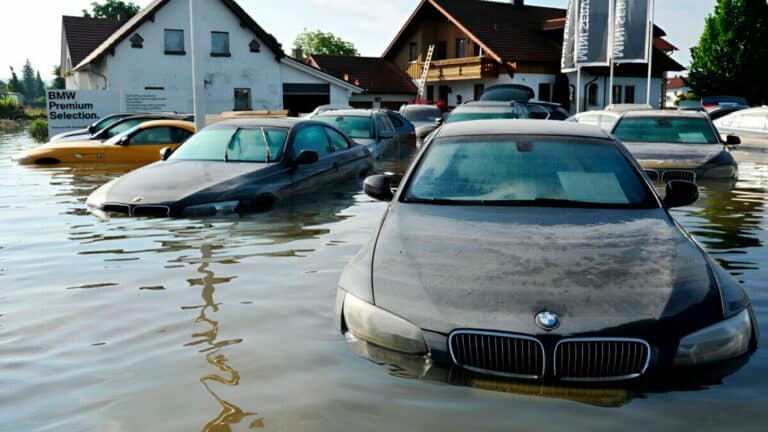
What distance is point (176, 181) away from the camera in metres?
8.38

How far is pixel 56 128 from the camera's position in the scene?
26312 millimetres

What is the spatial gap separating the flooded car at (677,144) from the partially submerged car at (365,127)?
171 inches

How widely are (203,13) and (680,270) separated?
3597 centimetres

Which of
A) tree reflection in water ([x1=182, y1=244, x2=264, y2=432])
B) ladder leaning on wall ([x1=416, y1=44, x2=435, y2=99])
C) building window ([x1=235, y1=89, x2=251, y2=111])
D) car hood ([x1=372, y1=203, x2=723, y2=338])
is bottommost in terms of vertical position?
tree reflection in water ([x1=182, y1=244, x2=264, y2=432])

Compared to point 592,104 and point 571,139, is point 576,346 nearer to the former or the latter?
point 571,139

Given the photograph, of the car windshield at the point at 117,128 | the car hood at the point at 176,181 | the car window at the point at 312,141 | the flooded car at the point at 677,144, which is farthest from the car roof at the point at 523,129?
the car windshield at the point at 117,128

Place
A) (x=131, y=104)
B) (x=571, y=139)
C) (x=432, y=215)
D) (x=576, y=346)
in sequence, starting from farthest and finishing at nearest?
(x=131, y=104) < (x=571, y=139) < (x=432, y=215) < (x=576, y=346)

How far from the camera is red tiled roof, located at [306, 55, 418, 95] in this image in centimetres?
4791

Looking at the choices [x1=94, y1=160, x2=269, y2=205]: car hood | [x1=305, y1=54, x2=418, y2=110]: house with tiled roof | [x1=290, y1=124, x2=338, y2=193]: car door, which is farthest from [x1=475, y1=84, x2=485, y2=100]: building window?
[x1=94, y1=160, x2=269, y2=205]: car hood

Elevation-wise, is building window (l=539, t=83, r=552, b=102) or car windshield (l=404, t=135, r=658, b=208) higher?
building window (l=539, t=83, r=552, b=102)

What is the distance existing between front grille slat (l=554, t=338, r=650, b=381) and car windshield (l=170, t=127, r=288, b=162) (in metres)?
6.63

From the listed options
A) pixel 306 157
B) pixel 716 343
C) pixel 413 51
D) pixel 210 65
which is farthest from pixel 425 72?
pixel 716 343

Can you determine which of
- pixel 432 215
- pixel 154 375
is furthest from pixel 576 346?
pixel 154 375

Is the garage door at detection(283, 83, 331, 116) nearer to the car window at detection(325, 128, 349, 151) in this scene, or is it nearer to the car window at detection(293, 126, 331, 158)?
the car window at detection(325, 128, 349, 151)
